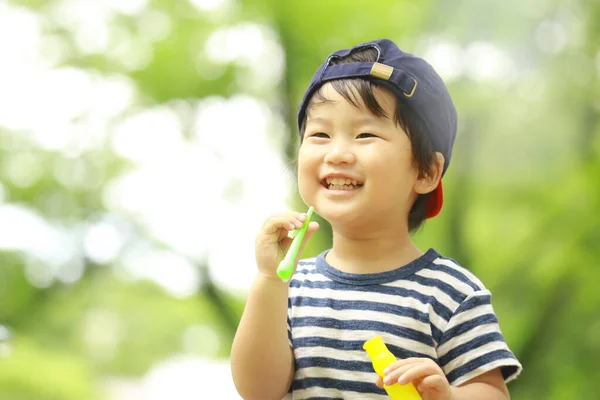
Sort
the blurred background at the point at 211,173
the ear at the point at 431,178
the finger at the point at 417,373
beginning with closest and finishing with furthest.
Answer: the finger at the point at 417,373 < the ear at the point at 431,178 < the blurred background at the point at 211,173

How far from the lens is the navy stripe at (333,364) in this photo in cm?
84

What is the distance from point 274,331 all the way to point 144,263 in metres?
1.89

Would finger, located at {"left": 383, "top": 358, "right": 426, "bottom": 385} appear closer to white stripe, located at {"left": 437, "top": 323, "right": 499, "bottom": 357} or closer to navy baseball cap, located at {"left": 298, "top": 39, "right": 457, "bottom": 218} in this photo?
white stripe, located at {"left": 437, "top": 323, "right": 499, "bottom": 357}

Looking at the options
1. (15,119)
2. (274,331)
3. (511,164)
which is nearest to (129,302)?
(15,119)

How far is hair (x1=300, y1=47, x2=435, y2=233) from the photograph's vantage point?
0.86 meters

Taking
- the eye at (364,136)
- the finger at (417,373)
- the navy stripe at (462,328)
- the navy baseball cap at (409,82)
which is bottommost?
the finger at (417,373)

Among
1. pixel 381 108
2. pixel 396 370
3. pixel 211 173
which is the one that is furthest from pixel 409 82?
pixel 211 173

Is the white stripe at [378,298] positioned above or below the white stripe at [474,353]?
above

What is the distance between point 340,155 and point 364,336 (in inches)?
8.7

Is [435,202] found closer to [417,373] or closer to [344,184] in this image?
[344,184]

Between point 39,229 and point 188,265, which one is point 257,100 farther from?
point 39,229

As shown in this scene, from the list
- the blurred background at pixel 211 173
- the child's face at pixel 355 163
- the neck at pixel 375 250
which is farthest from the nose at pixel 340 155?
the blurred background at pixel 211 173

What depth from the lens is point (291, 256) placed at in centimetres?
77

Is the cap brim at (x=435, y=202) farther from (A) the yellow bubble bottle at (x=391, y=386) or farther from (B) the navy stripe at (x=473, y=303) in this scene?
(A) the yellow bubble bottle at (x=391, y=386)
